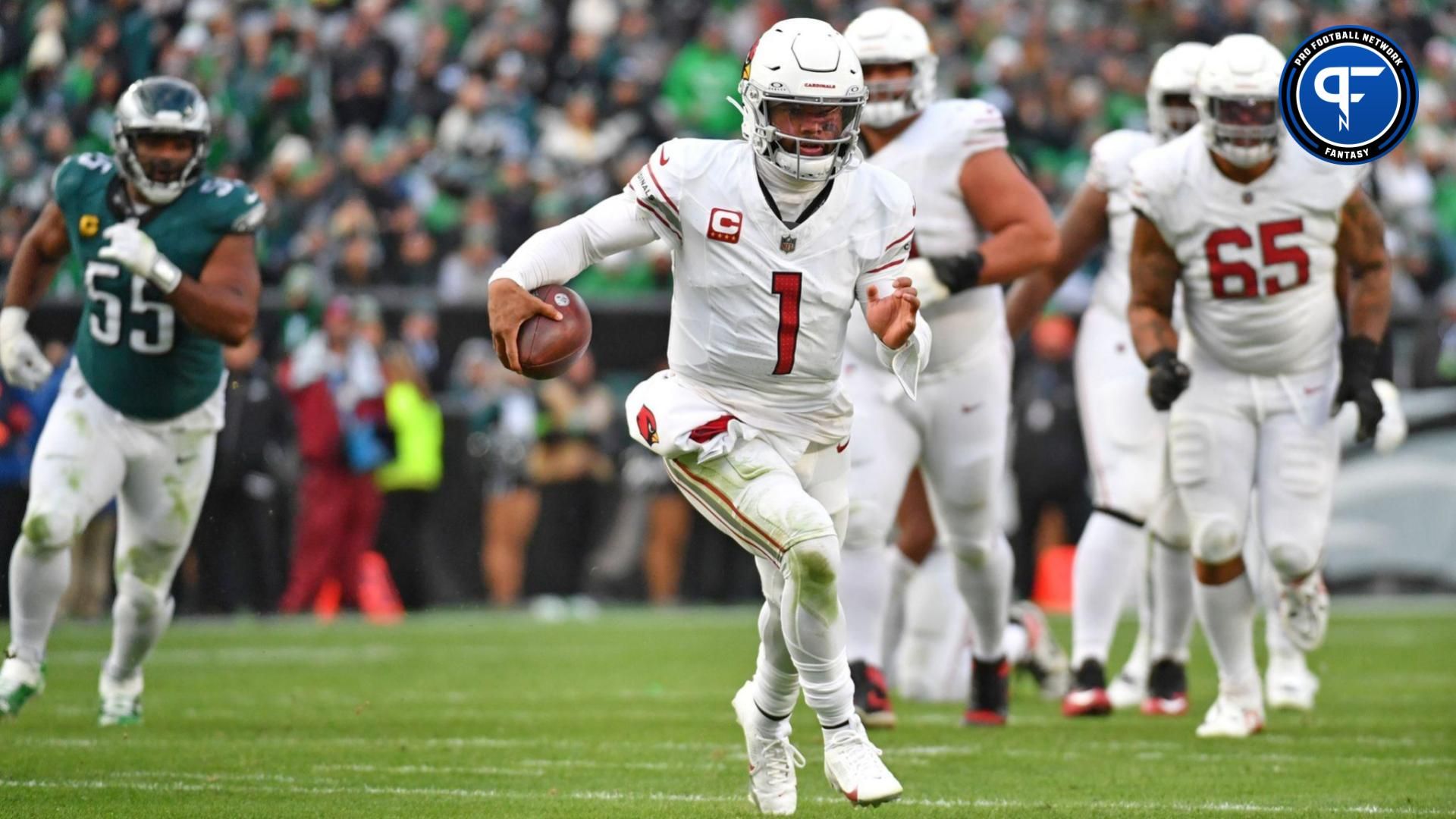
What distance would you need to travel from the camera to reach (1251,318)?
6676 mm

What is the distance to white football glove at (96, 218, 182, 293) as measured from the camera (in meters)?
6.41

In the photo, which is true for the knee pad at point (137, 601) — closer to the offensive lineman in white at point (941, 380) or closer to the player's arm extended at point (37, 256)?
the player's arm extended at point (37, 256)

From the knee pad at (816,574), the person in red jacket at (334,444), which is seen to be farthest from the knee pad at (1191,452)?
the person in red jacket at (334,444)

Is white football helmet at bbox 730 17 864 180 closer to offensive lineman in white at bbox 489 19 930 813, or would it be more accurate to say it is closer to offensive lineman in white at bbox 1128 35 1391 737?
offensive lineman in white at bbox 489 19 930 813

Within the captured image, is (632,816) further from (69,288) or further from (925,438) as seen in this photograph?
(69,288)

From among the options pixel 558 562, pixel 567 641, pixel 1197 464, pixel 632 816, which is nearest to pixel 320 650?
pixel 567 641

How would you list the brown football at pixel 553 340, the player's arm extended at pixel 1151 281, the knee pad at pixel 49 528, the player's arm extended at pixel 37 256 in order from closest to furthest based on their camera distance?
the brown football at pixel 553 340, the knee pad at pixel 49 528, the player's arm extended at pixel 1151 281, the player's arm extended at pixel 37 256

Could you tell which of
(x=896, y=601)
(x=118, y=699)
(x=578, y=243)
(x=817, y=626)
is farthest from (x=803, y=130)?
(x=896, y=601)

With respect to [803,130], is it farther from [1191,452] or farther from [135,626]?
[135,626]

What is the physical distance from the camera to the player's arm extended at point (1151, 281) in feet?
22.1

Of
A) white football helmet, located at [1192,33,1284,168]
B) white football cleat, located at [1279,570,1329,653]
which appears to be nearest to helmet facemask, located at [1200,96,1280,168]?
white football helmet, located at [1192,33,1284,168]

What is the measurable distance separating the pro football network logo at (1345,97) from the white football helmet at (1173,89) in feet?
2.82

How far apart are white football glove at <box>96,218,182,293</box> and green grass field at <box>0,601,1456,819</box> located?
4.53 ft

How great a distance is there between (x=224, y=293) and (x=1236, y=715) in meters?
3.42
